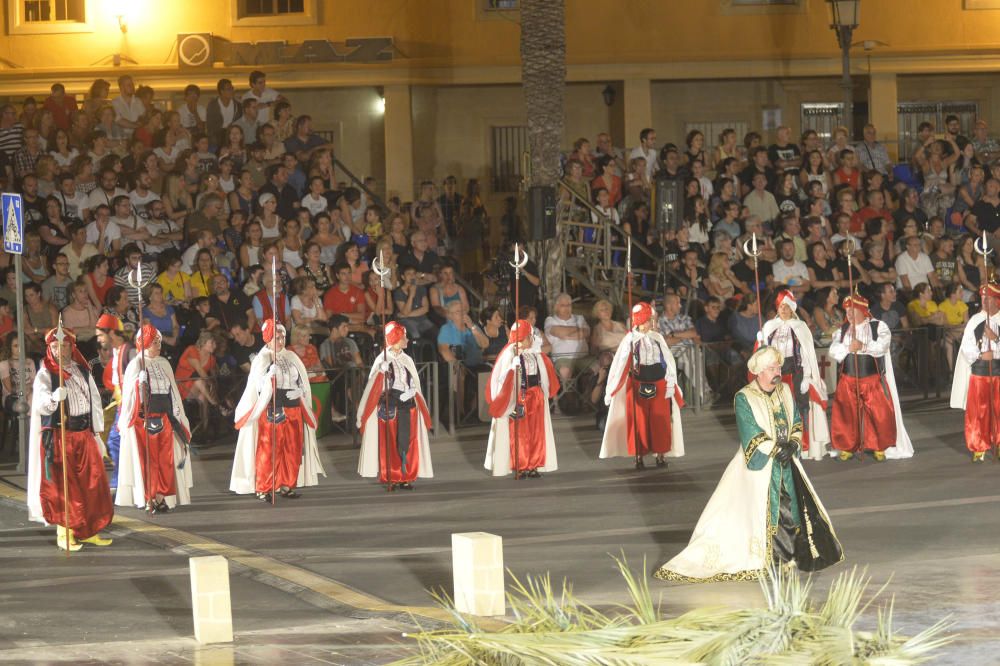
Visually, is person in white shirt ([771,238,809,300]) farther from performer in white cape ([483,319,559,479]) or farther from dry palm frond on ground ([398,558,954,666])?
dry palm frond on ground ([398,558,954,666])

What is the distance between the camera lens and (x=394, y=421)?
17.0m

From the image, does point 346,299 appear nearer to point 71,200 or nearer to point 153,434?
point 71,200

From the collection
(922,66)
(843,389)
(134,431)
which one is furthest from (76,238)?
(922,66)

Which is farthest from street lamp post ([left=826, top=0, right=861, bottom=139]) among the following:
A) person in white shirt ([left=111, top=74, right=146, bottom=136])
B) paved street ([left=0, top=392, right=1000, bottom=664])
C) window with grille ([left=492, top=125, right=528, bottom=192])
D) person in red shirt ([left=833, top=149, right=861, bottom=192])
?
person in white shirt ([left=111, top=74, right=146, bottom=136])

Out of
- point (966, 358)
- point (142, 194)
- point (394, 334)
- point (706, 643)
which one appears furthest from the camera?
point (142, 194)

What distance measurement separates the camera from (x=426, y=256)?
877 inches

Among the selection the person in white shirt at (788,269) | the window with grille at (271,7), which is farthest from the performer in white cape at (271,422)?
the window with grille at (271,7)

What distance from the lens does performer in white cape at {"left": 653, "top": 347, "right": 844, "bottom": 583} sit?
11.8m

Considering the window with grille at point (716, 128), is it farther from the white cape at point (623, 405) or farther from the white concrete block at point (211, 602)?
the white concrete block at point (211, 602)

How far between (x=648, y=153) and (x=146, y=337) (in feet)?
35.2

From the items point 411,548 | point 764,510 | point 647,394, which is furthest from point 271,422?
point 764,510

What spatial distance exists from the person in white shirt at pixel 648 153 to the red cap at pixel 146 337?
1040 centimetres

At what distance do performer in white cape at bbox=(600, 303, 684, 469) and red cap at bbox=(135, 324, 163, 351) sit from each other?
4666 mm

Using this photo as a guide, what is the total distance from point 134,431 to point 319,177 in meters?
7.55
